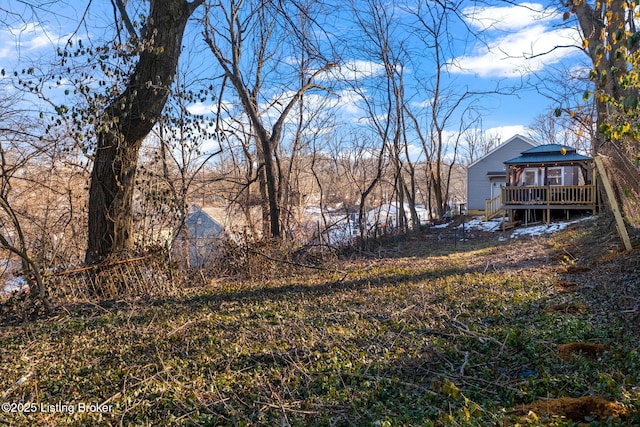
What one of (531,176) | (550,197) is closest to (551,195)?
(550,197)

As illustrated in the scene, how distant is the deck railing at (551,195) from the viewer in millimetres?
17219

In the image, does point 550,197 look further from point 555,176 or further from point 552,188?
point 555,176

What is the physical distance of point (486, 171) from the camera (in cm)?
2803

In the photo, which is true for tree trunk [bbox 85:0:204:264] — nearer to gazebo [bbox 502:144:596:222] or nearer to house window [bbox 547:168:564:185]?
gazebo [bbox 502:144:596:222]

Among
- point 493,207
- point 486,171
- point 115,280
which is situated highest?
point 486,171

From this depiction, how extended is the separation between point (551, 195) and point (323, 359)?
17.3 metres

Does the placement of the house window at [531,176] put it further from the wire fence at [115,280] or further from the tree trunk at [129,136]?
the wire fence at [115,280]

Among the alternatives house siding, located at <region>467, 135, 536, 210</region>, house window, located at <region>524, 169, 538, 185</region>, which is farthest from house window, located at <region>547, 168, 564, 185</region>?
house siding, located at <region>467, 135, 536, 210</region>

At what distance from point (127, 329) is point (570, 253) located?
8.37m

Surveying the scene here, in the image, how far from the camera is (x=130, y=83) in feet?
19.9

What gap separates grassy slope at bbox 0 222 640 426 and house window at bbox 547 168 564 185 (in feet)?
63.7

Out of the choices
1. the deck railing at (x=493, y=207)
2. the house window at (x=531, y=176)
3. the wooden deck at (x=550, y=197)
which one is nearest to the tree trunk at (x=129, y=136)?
the wooden deck at (x=550, y=197)

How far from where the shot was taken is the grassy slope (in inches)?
108

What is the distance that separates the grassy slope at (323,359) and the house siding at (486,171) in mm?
23358
